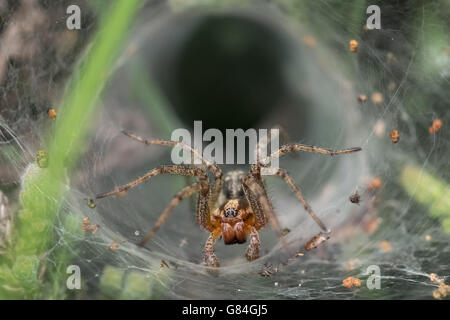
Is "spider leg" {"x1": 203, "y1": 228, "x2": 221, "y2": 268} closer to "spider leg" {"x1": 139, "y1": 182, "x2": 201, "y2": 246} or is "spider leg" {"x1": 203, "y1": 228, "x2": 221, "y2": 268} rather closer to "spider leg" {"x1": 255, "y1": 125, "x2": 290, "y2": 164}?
"spider leg" {"x1": 139, "y1": 182, "x2": 201, "y2": 246}

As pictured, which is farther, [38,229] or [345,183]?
[345,183]

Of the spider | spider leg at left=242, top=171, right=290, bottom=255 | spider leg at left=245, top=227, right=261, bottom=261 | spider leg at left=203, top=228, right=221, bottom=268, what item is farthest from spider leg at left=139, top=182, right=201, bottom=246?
spider leg at left=245, top=227, right=261, bottom=261

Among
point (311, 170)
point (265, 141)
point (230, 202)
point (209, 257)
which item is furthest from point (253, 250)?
point (311, 170)

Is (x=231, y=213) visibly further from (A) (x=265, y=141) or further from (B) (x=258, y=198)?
(A) (x=265, y=141)

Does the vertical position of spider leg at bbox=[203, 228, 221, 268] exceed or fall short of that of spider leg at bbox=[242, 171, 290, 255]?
it falls short

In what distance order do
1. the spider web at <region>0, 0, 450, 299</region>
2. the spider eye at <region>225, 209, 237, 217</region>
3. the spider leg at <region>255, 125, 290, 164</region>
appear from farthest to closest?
the spider leg at <region>255, 125, 290, 164</region>
the spider eye at <region>225, 209, 237, 217</region>
the spider web at <region>0, 0, 450, 299</region>

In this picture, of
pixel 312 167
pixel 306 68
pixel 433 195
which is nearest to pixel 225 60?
pixel 306 68

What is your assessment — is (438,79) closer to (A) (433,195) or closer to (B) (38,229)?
(A) (433,195)

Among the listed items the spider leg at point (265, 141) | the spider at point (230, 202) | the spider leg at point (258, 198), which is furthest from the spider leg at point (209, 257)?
the spider leg at point (265, 141)
